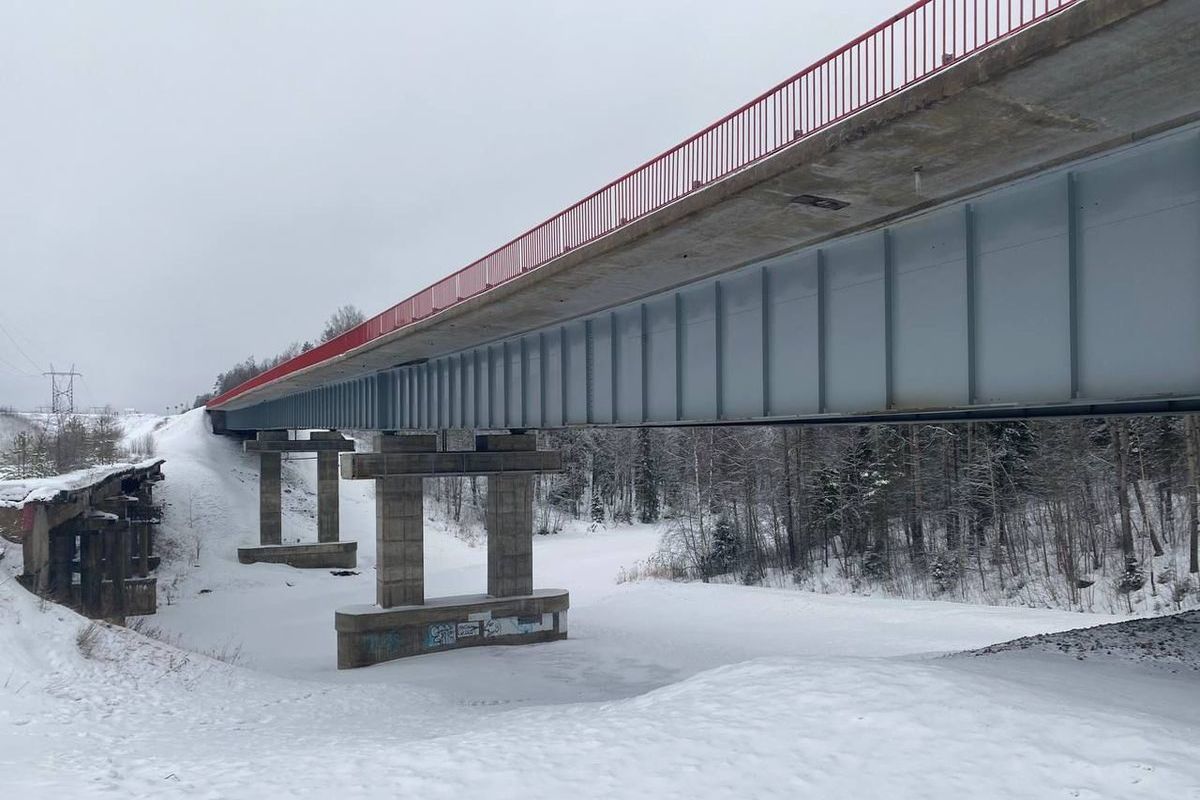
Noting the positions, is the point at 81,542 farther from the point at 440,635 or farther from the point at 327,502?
the point at 327,502

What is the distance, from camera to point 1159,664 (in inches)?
454

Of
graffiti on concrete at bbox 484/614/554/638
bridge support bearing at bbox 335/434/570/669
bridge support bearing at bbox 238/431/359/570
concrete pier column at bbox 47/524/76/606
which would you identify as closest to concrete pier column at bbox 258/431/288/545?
bridge support bearing at bbox 238/431/359/570

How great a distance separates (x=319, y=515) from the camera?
155 feet

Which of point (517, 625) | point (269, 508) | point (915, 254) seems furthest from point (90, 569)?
point (915, 254)

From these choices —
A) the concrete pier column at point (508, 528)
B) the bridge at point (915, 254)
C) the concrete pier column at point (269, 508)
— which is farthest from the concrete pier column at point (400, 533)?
the concrete pier column at point (269, 508)

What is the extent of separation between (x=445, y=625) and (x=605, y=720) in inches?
577

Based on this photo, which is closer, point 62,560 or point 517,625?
point 62,560

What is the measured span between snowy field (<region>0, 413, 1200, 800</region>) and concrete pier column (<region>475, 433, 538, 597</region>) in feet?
7.60

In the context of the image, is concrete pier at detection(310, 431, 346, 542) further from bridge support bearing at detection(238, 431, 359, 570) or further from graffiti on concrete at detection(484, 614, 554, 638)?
graffiti on concrete at detection(484, 614, 554, 638)

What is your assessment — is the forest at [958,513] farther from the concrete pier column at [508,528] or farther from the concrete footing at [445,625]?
the concrete footing at [445,625]

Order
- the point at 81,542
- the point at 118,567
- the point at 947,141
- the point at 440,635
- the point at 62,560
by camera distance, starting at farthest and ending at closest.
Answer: the point at 118,567, the point at 81,542, the point at 62,560, the point at 440,635, the point at 947,141

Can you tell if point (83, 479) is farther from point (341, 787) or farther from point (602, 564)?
point (602, 564)

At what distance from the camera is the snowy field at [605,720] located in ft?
24.4

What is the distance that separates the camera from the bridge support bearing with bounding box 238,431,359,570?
4431 centimetres
